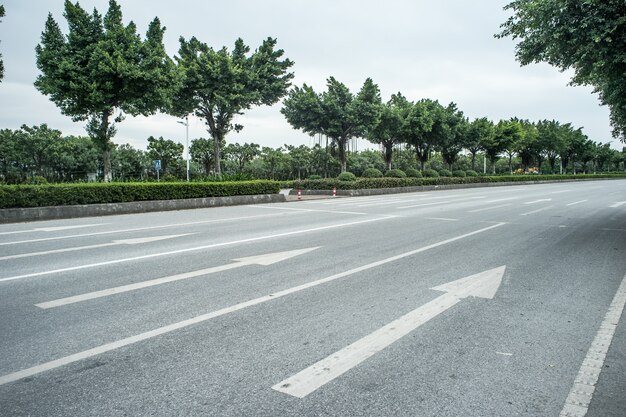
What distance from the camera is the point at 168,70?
74.4 ft

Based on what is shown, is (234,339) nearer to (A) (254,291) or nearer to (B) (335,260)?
(A) (254,291)

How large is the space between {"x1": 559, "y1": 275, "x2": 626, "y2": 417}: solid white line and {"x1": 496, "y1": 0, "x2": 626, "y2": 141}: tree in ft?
17.9

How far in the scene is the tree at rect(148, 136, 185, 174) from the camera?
203ft

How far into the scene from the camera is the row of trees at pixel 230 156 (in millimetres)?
57531

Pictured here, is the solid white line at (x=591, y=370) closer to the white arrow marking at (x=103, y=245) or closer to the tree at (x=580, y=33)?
the tree at (x=580, y=33)

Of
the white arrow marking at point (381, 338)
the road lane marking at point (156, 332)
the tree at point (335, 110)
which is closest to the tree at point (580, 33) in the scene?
the white arrow marking at point (381, 338)

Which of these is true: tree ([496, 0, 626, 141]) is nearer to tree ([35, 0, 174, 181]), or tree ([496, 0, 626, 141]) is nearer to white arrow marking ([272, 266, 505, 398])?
white arrow marking ([272, 266, 505, 398])

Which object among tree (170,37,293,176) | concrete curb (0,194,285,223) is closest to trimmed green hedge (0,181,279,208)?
Answer: concrete curb (0,194,285,223)

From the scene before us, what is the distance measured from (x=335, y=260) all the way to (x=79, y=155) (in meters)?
73.2

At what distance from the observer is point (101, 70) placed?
19750 mm

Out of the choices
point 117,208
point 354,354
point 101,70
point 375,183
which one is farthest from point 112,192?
point 375,183

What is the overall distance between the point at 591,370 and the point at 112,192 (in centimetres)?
1614

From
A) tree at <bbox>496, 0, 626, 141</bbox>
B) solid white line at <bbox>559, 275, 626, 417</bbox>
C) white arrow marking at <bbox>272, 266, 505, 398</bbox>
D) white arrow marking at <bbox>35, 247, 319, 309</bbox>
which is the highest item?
tree at <bbox>496, 0, 626, 141</bbox>

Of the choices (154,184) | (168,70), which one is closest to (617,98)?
(154,184)
